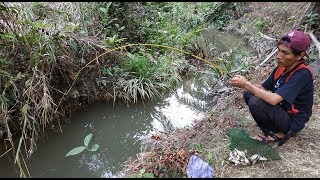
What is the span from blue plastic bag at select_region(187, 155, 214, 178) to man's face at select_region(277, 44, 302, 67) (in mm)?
1151

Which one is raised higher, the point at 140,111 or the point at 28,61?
the point at 28,61

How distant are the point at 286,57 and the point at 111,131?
98.5 inches

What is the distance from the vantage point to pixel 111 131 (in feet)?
15.0

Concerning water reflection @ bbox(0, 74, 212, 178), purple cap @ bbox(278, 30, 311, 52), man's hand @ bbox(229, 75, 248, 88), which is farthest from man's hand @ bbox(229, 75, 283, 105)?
water reflection @ bbox(0, 74, 212, 178)

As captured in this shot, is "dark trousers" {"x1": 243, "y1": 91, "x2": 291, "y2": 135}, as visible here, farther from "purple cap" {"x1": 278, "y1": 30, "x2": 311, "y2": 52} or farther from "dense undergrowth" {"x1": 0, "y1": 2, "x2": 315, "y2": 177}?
"dense undergrowth" {"x1": 0, "y1": 2, "x2": 315, "y2": 177}

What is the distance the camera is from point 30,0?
16.1 feet

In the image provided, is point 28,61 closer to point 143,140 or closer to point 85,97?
point 85,97

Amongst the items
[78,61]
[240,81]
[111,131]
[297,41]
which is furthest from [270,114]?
[78,61]

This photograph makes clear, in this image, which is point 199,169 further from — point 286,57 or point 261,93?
point 286,57

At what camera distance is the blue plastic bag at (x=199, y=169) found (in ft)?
10.0

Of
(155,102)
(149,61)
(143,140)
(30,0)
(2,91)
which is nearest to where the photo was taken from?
(2,91)

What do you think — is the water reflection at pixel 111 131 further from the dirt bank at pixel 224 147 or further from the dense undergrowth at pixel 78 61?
the dirt bank at pixel 224 147

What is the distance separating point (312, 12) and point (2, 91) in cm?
477

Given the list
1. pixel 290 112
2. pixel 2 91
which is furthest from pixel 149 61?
pixel 290 112
